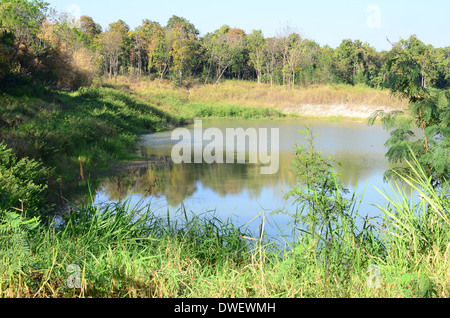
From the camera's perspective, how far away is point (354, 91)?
32.7m

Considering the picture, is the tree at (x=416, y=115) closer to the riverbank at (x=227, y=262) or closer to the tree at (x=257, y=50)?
the riverbank at (x=227, y=262)

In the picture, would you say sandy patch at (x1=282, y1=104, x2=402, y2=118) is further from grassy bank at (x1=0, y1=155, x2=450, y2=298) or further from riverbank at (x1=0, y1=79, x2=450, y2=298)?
grassy bank at (x1=0, y1=155, x2=450, y2=298)

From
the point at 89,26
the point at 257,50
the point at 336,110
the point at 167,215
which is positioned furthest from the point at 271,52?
the point at 167,215

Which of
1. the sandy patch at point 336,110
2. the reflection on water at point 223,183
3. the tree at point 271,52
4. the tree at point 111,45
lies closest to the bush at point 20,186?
the reflection on water at point 223,183

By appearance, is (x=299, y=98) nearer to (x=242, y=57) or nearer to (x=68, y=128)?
(x=242, y=57)

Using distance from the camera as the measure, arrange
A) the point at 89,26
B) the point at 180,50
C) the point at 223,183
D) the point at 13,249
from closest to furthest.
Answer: the point at 13,249, the point at 223,183, the point at 180,50, the point at 89,26

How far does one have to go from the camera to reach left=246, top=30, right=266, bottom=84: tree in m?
45.2

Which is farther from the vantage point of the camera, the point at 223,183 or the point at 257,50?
the point at 257,50

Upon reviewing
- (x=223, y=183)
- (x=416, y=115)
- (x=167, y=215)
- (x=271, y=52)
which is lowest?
(x=223, y=183)

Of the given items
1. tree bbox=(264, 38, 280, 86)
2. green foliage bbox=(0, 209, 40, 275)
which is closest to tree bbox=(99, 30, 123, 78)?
tree bbox=(264, 38, 280, 86)

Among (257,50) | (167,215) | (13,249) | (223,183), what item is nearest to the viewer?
(13,249)

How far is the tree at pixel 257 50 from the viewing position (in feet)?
148

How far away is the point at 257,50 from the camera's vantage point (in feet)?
151
